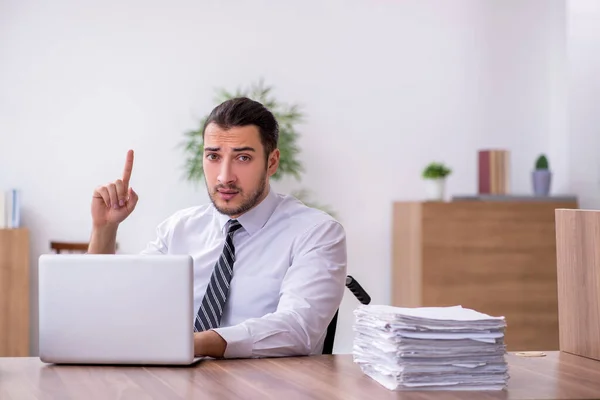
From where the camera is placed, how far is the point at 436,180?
561 centimetres

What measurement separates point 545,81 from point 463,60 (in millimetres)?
632

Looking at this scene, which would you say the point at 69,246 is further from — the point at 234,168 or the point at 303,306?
the point at 303,306

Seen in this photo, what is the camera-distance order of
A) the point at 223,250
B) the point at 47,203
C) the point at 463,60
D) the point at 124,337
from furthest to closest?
the point at 463,60
the point at 47,203
the point at 223,250
the point at 124,337

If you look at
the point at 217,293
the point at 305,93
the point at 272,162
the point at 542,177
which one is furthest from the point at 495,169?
the point at 217,293

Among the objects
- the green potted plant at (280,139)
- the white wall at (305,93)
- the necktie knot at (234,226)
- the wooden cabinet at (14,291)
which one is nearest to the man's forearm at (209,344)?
the necktie knot at (234,226)

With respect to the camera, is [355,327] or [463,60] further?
[463,60]

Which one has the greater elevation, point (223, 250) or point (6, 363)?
point (223, 250)

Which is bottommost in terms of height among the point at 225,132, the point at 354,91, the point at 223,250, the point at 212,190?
the point at 223,250

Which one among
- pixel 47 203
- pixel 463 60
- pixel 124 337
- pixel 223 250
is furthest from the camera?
pixel 463 60

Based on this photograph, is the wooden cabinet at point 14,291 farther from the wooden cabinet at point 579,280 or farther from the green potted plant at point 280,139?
the wooden cabinet at point 579,280

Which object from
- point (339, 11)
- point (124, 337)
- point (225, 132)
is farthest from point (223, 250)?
point (339, 11)

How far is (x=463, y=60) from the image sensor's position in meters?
6.03

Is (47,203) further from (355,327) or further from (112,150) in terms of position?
(355,327)

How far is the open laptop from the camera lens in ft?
6.54
